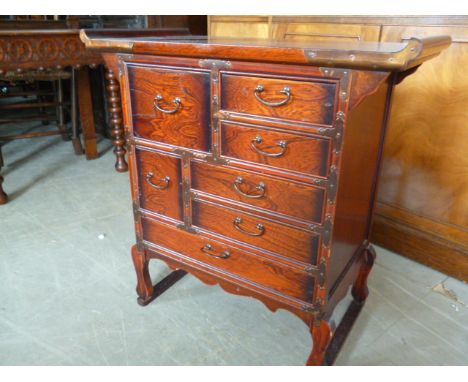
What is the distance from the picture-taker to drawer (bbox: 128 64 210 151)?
119 centimetres

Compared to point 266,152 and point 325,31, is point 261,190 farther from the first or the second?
point 325,31

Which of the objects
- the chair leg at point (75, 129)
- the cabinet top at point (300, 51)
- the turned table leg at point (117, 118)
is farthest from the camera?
the chair leg at point (75, 129)

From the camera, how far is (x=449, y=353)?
1.48m

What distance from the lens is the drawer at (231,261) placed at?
4.19 ft

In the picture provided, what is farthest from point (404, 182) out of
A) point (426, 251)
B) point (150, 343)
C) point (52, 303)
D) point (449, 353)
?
point (52, 303)

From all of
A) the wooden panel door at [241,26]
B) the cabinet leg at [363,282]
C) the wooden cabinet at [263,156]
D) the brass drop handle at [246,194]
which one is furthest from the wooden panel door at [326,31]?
the brass drop handle at [246,194]

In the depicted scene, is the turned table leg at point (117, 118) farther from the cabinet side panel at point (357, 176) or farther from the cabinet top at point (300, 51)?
the cabinet side panel at point (357, 176)

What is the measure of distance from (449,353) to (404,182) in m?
0.80

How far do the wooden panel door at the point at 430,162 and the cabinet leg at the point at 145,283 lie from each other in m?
1.13

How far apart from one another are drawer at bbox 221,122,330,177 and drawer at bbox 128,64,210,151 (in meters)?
0.08

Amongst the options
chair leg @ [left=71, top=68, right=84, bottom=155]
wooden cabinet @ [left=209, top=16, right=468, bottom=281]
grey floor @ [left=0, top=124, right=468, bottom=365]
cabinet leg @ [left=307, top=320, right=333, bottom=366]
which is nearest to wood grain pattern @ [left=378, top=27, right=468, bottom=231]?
wooden cabinet @ [left=209, top=16, right=468, bottom=281]

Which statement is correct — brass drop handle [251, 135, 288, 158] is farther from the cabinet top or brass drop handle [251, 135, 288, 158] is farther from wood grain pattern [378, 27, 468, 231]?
wood grain pattern [378, 27, 468, 231]

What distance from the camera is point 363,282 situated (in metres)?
1.68
